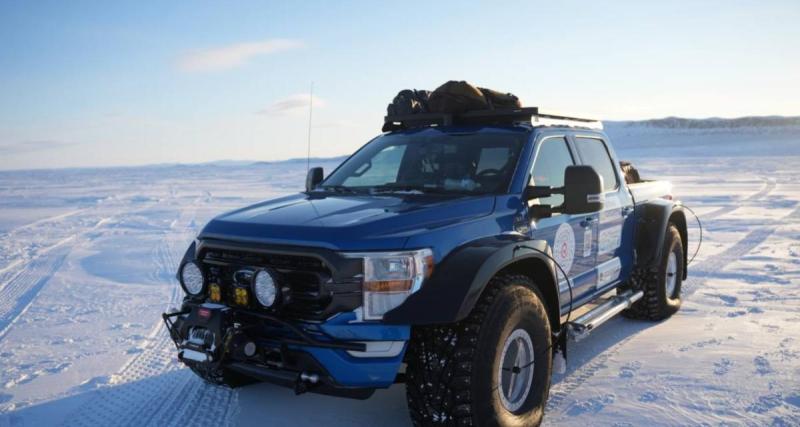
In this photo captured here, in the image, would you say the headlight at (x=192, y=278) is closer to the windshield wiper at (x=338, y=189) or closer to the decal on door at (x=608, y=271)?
the windshield wiper at (x=338, y=189)

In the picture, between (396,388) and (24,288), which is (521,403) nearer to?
(396,388)

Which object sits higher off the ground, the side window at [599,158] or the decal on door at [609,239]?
the side window at [599,158]

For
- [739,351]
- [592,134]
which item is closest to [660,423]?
[739,351]

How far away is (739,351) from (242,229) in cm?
394

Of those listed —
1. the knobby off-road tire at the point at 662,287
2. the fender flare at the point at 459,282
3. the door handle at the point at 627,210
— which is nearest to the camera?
the fender flare at the point at 459,282

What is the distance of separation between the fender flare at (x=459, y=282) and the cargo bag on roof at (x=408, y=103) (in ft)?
6.23

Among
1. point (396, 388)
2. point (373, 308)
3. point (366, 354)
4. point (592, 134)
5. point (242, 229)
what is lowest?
point (396, 388)

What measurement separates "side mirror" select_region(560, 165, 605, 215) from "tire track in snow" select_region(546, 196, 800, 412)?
4.18 ft

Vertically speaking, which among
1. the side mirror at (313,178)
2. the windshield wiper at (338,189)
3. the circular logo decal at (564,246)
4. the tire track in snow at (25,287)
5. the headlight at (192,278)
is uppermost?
the side mirror at (313,178)

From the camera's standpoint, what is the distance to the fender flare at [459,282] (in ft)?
9.91

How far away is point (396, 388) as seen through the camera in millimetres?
4402

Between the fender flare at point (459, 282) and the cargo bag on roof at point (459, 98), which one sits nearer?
the fender flare at point (459, 282)

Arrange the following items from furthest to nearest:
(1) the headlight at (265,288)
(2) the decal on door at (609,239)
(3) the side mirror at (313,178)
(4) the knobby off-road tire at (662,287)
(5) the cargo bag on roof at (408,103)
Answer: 1. (4) the knobby off-road tire at (662,287)
2. (5) the cargo bag on roof at (408,103)
3. (3) the side mirror at (313,178)
4. (2) the decal on door at (609,239)
5. (1) the headlight at (265,288)

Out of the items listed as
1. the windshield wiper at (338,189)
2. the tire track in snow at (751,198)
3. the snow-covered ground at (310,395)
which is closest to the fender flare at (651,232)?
the snow-covered ground at (310,395)
